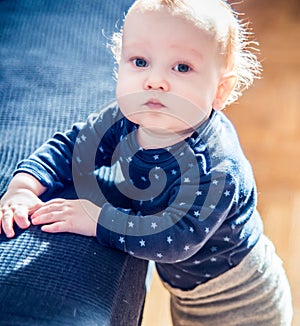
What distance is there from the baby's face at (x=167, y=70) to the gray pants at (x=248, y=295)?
0.26 meters

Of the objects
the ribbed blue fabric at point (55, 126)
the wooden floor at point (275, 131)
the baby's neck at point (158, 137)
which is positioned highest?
the baby's neck at point (158, 137)

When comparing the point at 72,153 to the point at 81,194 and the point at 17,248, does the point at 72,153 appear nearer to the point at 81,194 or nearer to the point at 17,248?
the point at 81,194

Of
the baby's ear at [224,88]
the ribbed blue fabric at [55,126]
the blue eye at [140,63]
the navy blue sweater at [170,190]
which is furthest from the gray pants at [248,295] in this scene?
the blue eye at [140,63]

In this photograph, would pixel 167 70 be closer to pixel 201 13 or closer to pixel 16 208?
pixel 201 13

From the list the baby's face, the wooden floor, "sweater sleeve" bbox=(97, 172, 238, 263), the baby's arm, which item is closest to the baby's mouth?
the baby's face

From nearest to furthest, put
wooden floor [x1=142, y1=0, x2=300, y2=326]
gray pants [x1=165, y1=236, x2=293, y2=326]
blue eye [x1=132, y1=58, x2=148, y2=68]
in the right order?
blue eye [x1=132, y1=58, x2=148, y2=68] → gray pants [x1=165, y1=236, x2=293, y2=326] → wooden floor [x1=142, y1=0, x2=300, y2=326]

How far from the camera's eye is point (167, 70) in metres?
0.80

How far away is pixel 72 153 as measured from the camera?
94 centimetres

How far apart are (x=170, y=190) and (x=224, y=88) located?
171 millimetres

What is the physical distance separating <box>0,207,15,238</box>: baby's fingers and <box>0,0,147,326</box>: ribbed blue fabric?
0.01 meters

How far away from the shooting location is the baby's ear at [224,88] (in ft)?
2.81

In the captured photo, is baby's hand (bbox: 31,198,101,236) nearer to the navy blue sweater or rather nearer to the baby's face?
the navy blue sweater

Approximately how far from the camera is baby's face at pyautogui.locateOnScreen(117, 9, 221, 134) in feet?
2.57

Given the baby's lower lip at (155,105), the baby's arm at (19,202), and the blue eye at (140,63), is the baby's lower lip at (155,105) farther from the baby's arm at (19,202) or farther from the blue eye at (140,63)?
the baby's arm at (19,202)
